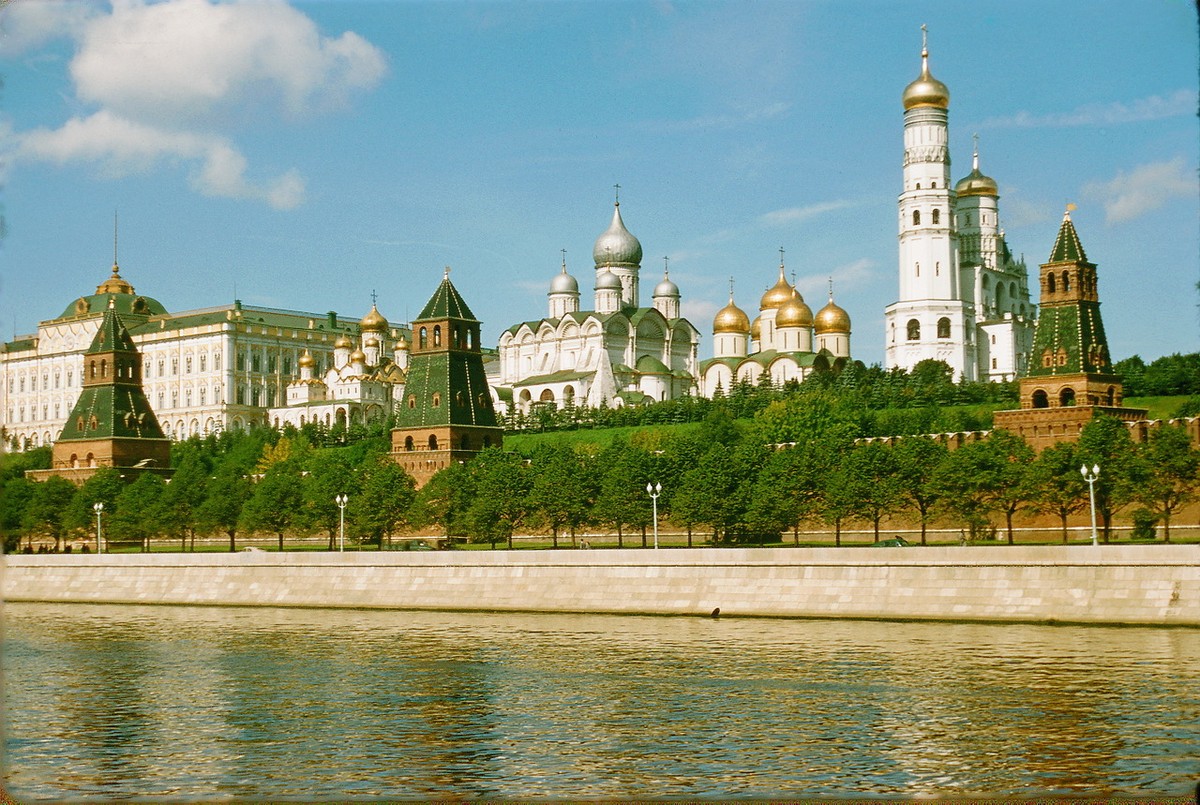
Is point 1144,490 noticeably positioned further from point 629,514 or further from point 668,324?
point 668,324

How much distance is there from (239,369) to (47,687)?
79769mm

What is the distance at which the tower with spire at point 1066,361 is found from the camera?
149 ft

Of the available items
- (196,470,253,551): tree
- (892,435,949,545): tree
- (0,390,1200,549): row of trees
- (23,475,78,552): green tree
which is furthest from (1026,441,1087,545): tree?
(23,475,78,552): green tree

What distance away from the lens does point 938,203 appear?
256ft

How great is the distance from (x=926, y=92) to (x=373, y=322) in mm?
43687

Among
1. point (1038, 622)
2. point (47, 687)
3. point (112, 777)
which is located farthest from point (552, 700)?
point (1038, 622)

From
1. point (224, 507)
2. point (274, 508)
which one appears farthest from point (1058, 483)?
point (224, 507)

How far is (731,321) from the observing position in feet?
Result: 294

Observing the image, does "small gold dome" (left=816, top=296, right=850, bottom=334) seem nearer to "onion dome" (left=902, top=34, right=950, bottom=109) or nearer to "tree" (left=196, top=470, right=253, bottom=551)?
"onion dome" (left=902, top=34, right=950, bottom=109)

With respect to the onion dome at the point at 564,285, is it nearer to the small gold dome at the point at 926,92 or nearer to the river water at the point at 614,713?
the small gold dome at the point at 926,92

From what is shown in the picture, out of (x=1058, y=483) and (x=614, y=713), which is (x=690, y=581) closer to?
(x=1058, y=483)

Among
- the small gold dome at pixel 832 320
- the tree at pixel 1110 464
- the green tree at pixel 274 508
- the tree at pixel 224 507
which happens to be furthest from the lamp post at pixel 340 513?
the small gold dome at pixel 832 320

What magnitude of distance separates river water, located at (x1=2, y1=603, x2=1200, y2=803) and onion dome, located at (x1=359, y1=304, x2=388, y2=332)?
71.2 meters

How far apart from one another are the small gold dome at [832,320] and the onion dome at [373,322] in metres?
33.5
